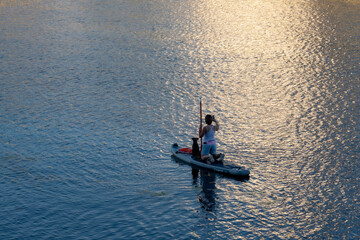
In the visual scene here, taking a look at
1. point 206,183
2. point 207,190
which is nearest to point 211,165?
point 206,183

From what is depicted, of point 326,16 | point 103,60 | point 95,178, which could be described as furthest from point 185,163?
point 326,16

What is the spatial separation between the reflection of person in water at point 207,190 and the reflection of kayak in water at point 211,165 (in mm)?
381

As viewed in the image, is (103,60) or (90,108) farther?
(103,60)

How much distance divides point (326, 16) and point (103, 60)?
32.5m

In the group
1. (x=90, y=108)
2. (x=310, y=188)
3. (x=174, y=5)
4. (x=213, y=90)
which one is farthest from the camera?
(x=174, y=5)

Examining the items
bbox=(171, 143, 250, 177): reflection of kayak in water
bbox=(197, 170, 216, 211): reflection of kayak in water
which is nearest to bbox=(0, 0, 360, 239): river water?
bbox=(197, 170, 216, 211): reflection of kayak in water

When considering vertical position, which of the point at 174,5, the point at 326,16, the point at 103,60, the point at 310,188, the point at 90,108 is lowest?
the point at 310,188

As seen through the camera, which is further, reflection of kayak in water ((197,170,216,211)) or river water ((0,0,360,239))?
reflection of kayak in water ((197,170,216,211))

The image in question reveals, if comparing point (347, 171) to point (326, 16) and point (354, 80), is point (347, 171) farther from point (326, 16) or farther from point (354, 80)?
point (326, 16)

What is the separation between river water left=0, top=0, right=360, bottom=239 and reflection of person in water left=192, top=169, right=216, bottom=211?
3.9 inches

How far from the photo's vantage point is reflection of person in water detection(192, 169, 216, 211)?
72.0 feet

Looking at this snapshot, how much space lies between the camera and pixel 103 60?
158 ft

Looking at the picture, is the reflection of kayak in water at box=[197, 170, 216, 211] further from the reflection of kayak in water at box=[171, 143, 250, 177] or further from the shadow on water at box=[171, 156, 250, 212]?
the reflection of kayak in water at box=[171, 143, 250, 177]

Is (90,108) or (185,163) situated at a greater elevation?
(90,108)
